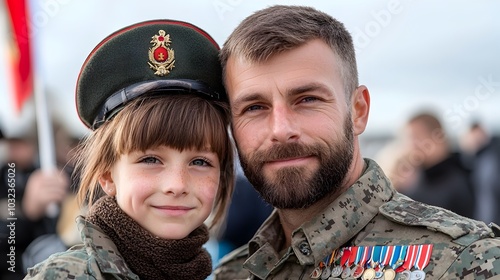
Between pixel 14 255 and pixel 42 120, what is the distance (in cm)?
85

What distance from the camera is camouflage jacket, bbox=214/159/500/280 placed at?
244 cm

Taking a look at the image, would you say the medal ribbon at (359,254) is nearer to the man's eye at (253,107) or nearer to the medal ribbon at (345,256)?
the medal ribbon at (345,256)

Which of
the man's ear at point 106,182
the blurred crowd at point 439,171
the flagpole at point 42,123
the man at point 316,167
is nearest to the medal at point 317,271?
the man at point 316,167

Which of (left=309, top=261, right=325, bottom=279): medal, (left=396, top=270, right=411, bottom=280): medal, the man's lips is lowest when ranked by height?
(left=309, top=261, right=325, bottom=279): medal

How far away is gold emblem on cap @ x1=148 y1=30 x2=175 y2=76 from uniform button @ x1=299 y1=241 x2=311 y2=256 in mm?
800

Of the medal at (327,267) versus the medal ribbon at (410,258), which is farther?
the medal at (327,267)

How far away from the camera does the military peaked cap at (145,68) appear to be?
287cm

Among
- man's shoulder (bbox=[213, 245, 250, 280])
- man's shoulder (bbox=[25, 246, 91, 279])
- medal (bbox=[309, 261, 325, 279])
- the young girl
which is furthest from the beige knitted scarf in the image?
man's shoulder (bbox=[213, 245, 250, 280])

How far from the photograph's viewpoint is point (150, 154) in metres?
2.73

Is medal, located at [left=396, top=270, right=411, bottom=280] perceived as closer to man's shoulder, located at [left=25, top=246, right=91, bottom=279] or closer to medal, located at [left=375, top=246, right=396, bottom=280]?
medal, located at [left=375, top=246, right=396, bottom=280]

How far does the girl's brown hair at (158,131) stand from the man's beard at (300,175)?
0.18 metres

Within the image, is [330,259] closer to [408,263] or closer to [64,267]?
[408,263]

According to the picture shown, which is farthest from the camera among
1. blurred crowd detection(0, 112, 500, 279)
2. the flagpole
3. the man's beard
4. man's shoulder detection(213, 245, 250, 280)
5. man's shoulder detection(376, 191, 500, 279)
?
blurred crowd detection(0, 112, 500, 279)

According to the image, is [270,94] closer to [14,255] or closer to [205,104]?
[205,104]
